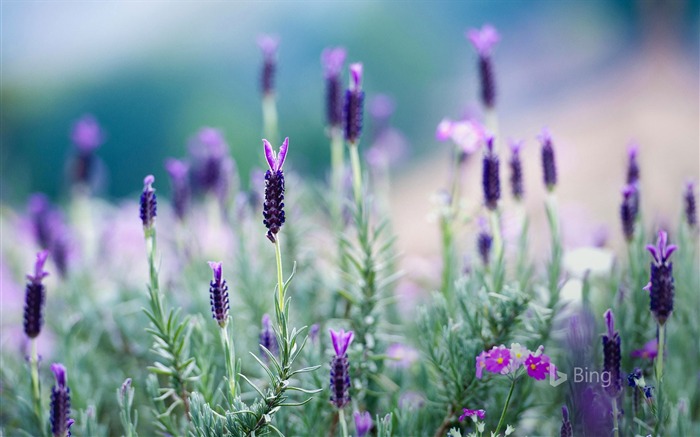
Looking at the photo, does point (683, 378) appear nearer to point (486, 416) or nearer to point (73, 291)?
point (486, 416)

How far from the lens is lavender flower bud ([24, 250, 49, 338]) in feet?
2.79

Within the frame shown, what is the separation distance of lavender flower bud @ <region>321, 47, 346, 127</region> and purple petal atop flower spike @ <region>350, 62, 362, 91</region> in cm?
20

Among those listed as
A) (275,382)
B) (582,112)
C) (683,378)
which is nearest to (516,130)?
(582,112)

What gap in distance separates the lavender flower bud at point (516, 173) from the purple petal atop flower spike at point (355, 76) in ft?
0.91

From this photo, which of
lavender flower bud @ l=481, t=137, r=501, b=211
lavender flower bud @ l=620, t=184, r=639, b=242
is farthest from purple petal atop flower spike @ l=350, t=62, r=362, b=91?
lavender flower bud @ l=620, t=184, r=639, b=242

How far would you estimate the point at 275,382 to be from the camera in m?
0.73

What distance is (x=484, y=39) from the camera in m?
1.13

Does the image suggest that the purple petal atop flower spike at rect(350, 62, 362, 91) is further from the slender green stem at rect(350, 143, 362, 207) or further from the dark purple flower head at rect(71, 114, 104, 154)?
the dark purple flower head at rect(71, 114, 104, 154)

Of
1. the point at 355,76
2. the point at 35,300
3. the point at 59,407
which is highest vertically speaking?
the point at 355,76

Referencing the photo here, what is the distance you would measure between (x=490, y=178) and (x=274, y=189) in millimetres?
376

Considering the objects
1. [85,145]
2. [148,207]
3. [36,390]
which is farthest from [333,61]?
[85,145]

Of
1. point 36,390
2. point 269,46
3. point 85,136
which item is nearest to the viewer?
point 36,390

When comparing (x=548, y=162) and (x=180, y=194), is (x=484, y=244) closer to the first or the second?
(x=548, y=162)

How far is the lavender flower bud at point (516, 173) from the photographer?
3.46 ft
